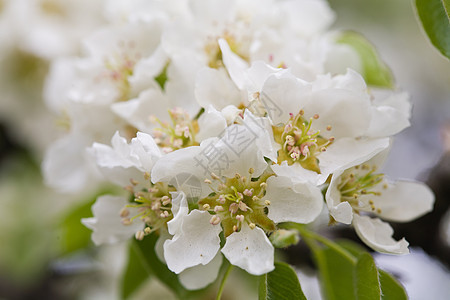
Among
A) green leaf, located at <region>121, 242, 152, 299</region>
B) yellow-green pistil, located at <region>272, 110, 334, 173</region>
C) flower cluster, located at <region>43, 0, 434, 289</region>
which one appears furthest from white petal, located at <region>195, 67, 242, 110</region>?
green leaf, located at <region>121, 242, 152, 299</region>

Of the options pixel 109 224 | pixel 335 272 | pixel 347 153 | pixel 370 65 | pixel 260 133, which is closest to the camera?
pixel 260 133

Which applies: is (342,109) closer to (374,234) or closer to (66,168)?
(374,234)

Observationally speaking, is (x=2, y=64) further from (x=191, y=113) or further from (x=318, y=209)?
(x=318, y=209)

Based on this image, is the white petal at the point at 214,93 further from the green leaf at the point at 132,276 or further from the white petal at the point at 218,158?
the green leaf at the point at 132,276

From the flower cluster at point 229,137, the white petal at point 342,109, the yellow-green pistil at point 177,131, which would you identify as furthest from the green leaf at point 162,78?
the white petal at point 342,109

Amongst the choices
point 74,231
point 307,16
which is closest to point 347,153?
point 307,16

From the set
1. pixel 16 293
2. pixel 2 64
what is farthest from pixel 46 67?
pixel 16 293

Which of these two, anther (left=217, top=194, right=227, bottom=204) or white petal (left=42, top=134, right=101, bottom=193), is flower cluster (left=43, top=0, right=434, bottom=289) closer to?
anther (left=217, top=194, right=227, bottom=204)
